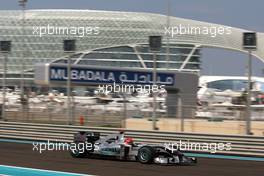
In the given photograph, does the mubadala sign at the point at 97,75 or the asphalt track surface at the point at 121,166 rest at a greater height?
the mubadala sign at the point at 97,75

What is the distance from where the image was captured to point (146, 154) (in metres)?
13.2

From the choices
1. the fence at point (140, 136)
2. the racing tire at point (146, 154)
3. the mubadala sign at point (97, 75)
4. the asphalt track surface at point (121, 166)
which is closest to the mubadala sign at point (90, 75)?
the mubadala sign at point (97, 75)

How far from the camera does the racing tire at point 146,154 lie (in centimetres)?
1305

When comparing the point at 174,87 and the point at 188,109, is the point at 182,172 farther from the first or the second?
the point at 174,87

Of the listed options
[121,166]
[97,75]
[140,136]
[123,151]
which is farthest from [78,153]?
[97,75]

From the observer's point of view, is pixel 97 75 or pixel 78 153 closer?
pixel 78 153

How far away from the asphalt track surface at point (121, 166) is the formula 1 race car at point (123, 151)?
21cm

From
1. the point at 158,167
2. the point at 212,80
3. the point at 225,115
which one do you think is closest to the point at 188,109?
the point at 225,115

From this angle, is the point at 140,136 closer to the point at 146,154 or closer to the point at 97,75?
the point at 97,75

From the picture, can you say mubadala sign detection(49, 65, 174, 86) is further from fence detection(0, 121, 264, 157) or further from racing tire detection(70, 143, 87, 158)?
racing tire detection(70, 143, 87, 158)

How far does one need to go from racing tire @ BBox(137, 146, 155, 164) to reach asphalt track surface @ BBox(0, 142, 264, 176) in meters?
0.17

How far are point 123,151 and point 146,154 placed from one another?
0.83m

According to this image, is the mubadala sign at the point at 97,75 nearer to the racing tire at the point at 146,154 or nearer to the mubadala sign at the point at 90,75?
the mubadala sign at the point at 90,75

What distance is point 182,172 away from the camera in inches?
460
